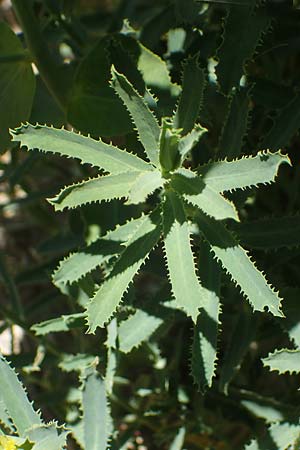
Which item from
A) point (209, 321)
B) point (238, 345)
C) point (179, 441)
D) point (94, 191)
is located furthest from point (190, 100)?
point (179, 441)

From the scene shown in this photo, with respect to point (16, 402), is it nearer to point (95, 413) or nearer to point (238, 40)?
point (95, 413)

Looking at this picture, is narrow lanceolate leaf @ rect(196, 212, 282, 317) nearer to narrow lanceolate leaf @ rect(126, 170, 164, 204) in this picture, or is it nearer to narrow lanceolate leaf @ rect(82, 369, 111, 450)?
narrow lanceolate leaf @ rect(126, 170, 164, 204)

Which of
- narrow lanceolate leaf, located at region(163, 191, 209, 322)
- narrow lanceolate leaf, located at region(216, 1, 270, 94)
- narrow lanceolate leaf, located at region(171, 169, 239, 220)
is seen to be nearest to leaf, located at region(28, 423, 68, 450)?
narrow lanceolate leaf, located at region(163, 191, 209, 322)

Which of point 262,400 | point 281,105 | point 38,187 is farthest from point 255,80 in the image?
point 38,187

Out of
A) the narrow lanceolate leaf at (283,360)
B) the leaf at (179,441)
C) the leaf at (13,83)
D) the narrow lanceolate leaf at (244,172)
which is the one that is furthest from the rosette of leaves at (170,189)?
the leaf at (179,441)

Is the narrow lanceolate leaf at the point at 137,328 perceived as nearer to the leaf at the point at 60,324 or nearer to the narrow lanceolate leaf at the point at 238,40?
the leaf at the point at 60,324

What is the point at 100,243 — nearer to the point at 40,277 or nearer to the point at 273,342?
the point at 40,277
